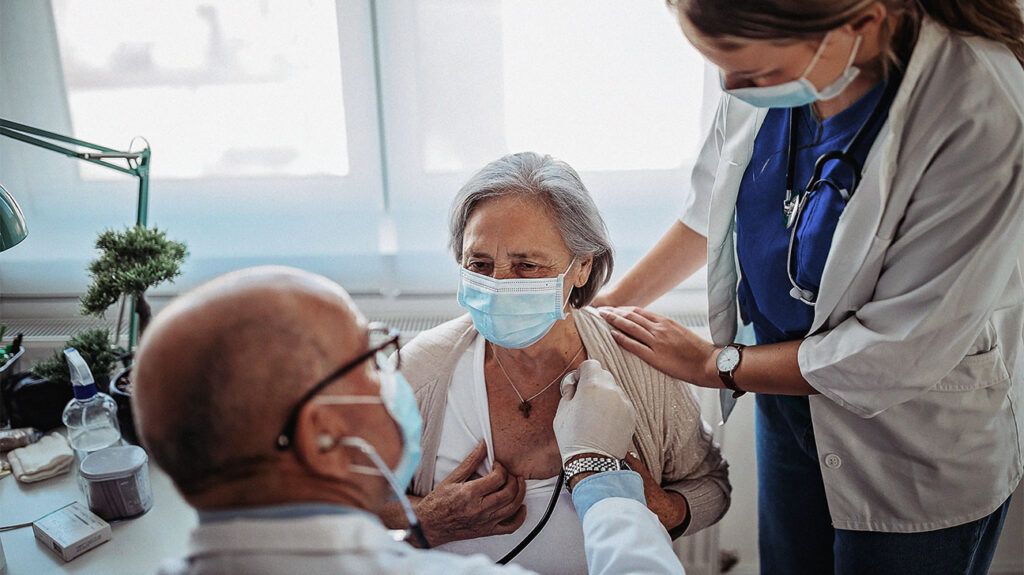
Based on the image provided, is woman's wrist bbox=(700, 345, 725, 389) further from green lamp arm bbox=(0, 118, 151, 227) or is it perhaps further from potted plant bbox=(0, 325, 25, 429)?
potted plant bbox=(0, 325, 25, 429)

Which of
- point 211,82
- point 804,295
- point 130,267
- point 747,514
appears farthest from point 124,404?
point 747,514

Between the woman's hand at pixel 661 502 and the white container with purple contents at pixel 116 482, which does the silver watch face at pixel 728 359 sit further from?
the white container with purple contents at pixel 116 482

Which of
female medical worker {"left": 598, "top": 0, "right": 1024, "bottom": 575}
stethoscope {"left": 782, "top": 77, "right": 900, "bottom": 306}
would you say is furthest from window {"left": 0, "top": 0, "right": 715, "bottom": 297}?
stethoscope {"left": 782, "top": 77, "right": 900, "bottom": 306}

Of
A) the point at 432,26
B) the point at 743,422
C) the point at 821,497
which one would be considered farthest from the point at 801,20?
the point at 743,422

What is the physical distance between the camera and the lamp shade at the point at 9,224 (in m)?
1.30

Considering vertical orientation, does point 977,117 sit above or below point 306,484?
above

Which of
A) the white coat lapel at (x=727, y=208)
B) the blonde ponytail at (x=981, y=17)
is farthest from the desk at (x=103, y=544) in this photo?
the blonde ponytail at (x=981, y=17)

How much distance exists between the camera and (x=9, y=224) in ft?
4.28

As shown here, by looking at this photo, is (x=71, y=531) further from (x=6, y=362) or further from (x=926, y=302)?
(x=926, y=302)

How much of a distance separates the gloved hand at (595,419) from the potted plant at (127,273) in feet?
3.02

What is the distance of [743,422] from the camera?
6.89ft

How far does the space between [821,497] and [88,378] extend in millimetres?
1486

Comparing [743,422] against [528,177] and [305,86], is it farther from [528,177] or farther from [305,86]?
[305,86]

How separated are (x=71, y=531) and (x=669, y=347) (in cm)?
116
